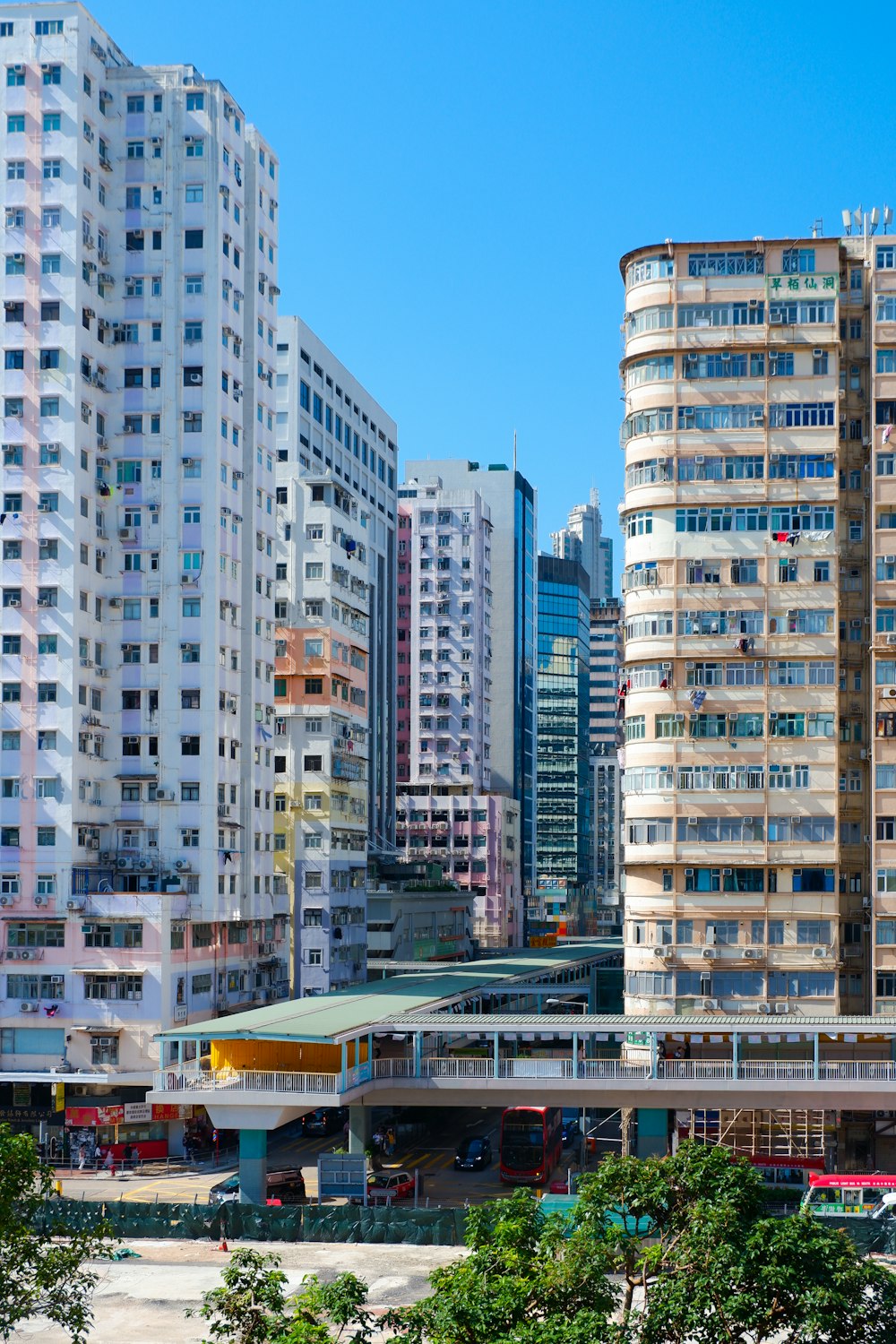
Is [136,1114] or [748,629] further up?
[748,629]

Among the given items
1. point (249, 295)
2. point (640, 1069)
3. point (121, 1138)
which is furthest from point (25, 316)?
point (640, 1069)

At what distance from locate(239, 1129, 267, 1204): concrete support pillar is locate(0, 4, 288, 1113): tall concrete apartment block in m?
17.2

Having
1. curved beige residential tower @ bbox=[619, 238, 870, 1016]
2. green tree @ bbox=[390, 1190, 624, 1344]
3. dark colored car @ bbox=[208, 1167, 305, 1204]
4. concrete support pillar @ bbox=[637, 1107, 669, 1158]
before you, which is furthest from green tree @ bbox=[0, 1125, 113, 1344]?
curved beige residential tower @ bbox=[619, 238, 870, 1016]

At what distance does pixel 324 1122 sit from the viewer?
3484 inches

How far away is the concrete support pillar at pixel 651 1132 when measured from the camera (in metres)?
69.8

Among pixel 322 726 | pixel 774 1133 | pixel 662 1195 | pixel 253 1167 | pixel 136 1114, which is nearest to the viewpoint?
pixel 662 1195

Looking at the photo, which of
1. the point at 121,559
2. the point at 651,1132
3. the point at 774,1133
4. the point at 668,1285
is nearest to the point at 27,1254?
the point at 668,1285

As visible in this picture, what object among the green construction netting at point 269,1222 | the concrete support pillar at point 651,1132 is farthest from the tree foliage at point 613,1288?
the concrete support pillar at point 651,1132

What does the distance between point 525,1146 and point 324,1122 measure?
67.3 feet

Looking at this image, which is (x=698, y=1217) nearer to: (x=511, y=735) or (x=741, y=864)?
(x=741, y=864)

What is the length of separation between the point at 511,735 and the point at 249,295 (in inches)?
4116

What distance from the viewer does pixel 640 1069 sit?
6819 cm

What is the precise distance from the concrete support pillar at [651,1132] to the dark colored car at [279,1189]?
14.1m

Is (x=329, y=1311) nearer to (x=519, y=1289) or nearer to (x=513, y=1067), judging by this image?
(x=519, y=1289)
